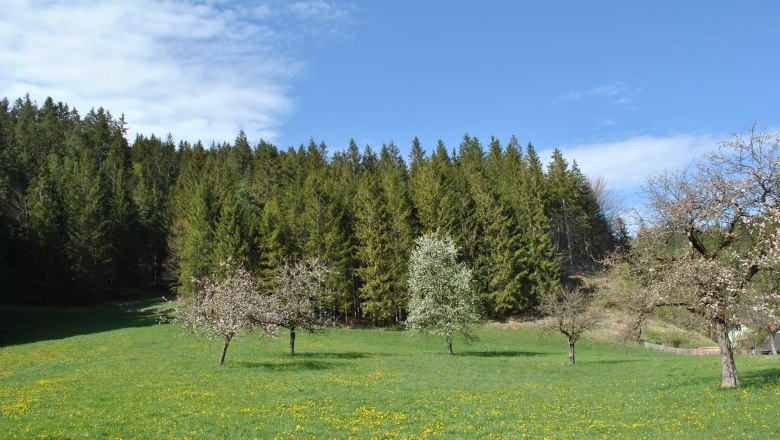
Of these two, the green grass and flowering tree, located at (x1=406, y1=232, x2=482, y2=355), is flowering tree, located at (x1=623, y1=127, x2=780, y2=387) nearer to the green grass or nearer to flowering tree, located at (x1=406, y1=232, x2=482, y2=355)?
the green grass

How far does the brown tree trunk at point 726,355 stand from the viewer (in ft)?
59.8

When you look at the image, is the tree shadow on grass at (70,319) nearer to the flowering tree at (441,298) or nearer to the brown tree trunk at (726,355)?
the flowering tree at (441,298)

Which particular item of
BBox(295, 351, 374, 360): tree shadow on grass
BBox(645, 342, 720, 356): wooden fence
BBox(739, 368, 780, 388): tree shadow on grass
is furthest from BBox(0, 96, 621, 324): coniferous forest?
BBox(739, 368, 780, 388): tree shadow on grass

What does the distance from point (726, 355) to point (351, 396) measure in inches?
588

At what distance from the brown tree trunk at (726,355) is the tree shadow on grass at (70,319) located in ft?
143

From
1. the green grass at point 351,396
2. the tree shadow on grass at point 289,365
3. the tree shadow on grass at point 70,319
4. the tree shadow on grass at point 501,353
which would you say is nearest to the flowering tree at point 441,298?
the tree shadow on grass at point 501,353

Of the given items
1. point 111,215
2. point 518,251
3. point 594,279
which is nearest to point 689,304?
point 518,251

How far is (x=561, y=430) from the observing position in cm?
1424

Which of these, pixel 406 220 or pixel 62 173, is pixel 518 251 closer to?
pixel 406 220

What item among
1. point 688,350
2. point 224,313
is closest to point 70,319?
point 224,313

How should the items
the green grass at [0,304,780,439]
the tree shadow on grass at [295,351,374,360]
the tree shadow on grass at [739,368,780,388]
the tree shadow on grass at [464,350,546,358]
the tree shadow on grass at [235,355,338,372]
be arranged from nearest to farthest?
the green grass at [0,304,780,439] < the tree shadow on grass at [739,368,780,388] < the tree shadow on grass at [235,355,338,372] < the tree shadow on grass at [295,351,374,360] < the tree shadow on grass at [464,350,546,358]

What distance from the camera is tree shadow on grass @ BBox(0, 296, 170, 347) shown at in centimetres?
4559

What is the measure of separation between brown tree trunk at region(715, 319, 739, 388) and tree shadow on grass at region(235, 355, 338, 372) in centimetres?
1959

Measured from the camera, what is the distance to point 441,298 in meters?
41.1
